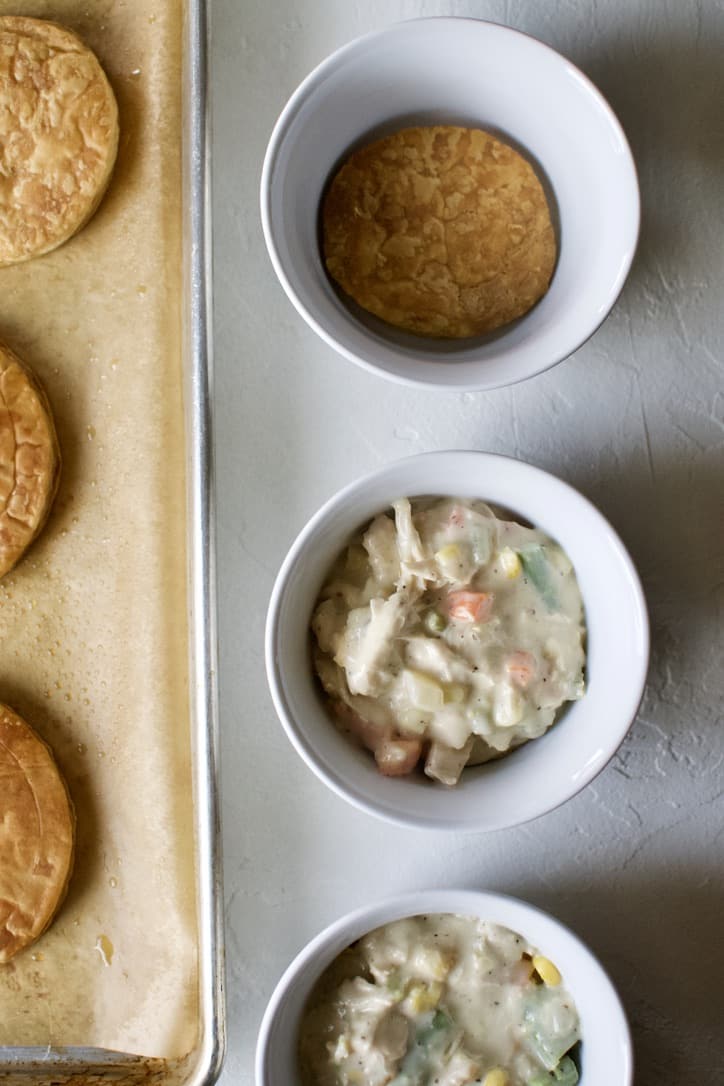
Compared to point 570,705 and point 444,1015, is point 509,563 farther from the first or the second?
point 444,1015

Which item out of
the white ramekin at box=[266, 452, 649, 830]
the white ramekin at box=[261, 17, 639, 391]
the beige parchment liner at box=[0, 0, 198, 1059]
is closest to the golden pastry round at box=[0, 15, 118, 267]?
the beige parchment liner at box=[0, 0, 198, 1059]

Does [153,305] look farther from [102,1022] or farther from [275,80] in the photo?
[102,1022]

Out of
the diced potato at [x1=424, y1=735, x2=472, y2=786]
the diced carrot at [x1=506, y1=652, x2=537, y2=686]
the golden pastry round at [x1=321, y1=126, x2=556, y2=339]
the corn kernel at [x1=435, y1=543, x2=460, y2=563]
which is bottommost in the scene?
the diced potato at [x1=424, y1=735, x2=472, y2=786]

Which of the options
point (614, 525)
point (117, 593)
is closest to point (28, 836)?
point (117, 593)

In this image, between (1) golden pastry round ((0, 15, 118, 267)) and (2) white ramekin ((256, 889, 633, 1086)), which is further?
(1) golden pastry round ((0, 15, 118, 267))

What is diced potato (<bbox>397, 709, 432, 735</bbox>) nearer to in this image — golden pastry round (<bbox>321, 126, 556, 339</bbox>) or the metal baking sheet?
the metal baking sheet

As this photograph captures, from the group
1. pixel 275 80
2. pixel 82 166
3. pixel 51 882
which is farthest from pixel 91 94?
pixel 51 882
